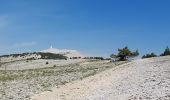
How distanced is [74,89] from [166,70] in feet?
25.5

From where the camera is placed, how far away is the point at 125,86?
32.9 metres

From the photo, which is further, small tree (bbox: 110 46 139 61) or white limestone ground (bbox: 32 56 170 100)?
small tree (bbox: 110 46 139 61)

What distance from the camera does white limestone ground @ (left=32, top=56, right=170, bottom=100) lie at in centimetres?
2877

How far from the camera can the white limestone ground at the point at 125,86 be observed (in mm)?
28766

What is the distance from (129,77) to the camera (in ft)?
120

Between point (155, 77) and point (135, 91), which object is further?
point (155, 77)

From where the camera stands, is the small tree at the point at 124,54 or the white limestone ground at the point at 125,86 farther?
the small tree at the point at 124,54

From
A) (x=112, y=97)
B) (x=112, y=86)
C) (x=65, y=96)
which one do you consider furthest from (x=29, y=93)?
(x=112, y=97)

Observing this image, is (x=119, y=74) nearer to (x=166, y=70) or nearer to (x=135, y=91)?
(x=166, y=70)

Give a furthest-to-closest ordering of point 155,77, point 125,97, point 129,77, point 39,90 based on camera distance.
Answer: point 39,90 < point 129,77 < point 155,77 < point 125,97

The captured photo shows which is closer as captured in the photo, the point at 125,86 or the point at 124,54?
the point at 125,86

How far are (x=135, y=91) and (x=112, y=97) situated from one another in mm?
1616

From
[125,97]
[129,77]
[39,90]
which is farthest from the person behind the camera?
[39,90]

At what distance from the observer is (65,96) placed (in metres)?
34.3
